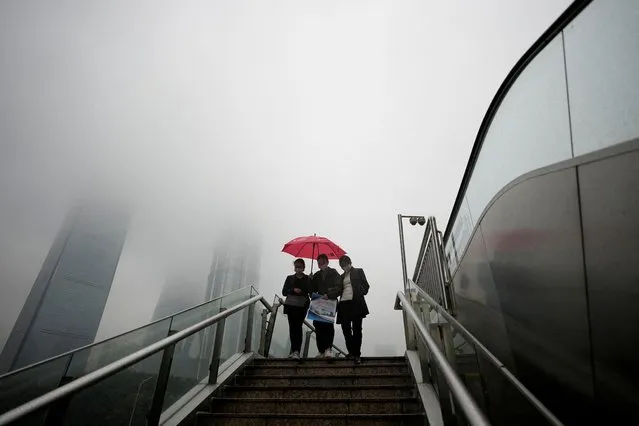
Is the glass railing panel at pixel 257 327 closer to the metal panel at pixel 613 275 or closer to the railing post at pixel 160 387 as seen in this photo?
the railing post at pixel 160 387

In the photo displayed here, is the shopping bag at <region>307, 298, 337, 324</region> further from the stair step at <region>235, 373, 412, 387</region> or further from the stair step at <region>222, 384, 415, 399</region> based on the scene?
the stair step at <region>222, 384, 415, 399</region>

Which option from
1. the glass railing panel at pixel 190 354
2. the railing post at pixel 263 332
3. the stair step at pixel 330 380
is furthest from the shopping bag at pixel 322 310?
the railing post at pixel 263 332

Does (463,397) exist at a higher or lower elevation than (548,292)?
lower

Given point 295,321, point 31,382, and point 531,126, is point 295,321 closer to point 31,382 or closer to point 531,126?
point 31,382

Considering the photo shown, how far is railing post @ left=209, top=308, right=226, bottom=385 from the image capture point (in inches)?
149

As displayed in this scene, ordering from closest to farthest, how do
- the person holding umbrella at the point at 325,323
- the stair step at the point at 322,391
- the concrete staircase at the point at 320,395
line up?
the concrete staircase at the point at 320,395
the stair step at the point at 322,391
the person holding umbrella at the point at 325,323

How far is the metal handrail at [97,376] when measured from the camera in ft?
5.04

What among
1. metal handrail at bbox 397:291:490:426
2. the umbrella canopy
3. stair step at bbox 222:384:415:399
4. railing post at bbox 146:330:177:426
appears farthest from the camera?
the umbrella canopy

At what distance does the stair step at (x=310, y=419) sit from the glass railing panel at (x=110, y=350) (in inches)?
35.8

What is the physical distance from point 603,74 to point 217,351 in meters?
4.37

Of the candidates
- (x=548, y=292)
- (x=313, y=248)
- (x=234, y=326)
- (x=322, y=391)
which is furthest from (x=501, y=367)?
(x=313, y=248)

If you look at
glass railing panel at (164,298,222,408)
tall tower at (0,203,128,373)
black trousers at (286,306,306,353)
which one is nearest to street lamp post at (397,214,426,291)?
black trousers at (286,306,306,353)

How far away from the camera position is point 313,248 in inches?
270

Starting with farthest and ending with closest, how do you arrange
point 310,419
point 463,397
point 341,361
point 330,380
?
1. point 341,361
2. point 330,380
3. point 310,419
4. point 463,397
